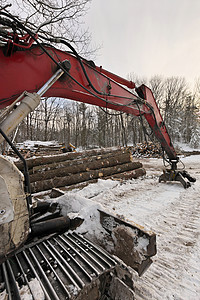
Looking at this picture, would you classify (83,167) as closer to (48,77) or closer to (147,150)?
(48,77)

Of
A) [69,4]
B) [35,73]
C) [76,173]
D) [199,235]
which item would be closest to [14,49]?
[35,73]

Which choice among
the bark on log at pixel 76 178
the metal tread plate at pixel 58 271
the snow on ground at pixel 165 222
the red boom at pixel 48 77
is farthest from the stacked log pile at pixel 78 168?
the metal tread plate at pixel 58 271

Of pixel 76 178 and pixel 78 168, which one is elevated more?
pixel 78 168

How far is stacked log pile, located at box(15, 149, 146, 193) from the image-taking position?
504cm

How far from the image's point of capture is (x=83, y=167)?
5.84 metres

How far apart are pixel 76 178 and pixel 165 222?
318cm

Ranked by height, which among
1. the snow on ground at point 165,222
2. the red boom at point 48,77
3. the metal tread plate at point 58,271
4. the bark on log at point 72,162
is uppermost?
the red boom at point 48,77

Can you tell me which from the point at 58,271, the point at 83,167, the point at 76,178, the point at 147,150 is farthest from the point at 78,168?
the point at 147,150

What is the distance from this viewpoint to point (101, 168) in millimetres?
6395

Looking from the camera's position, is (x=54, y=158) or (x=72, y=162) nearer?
(x=54, y=158)

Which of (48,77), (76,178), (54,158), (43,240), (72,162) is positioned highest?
(48,77)

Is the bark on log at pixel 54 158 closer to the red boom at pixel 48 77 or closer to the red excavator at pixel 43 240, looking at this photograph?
the red boom at pixel 48 77

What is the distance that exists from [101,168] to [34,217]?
4394 millimetres

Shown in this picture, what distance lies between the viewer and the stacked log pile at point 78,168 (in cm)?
504
